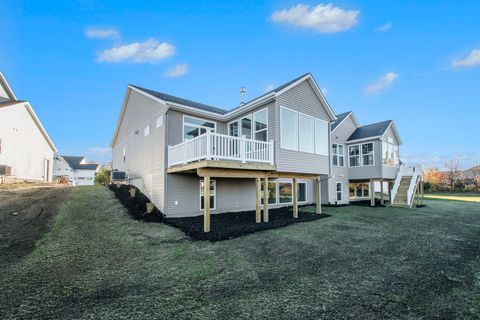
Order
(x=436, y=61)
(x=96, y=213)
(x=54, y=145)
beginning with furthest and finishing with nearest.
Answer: (x=54, y=145)
(x=436, y=61)
(x=96, y=213)

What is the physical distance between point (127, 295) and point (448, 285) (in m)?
5.65

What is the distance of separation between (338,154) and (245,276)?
613 inches

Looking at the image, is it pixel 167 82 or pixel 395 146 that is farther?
pixel 167 82

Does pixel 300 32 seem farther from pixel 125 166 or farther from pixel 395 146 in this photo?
pixel 125 166

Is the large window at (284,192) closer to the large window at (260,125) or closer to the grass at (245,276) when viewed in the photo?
the large window at (260,125)

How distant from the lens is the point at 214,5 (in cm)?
1573

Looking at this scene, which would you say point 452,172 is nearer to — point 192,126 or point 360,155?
point 360,155

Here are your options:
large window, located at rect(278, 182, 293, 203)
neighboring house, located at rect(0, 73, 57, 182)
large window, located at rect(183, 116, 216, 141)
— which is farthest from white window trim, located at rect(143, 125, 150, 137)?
neighboring house, located at rect(0, 73, 57, 182)

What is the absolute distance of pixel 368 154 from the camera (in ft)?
57.7

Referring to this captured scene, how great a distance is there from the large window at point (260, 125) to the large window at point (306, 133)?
72.2 inches

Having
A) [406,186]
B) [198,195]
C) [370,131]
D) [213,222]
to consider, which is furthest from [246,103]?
[406,186]

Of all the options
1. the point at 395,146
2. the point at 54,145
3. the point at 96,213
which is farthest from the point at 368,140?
the point at 54,145

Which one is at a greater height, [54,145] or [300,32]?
[300,32]

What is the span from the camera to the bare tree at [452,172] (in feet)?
107
